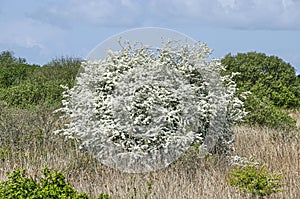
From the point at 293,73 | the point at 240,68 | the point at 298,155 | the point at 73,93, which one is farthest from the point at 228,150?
the point at 293,73

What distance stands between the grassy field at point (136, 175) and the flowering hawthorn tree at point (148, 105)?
0.26 metres

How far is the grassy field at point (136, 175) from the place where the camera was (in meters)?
5.82

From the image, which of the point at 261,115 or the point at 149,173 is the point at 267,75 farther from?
the point at 149,173

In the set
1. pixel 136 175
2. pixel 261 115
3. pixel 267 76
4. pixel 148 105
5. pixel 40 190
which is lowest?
pixel 40 190

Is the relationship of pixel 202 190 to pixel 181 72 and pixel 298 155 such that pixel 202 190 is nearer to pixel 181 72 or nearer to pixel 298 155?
pixel 181 72

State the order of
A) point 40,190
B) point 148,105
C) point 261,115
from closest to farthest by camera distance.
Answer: point 40,190 < point 148,105 < point 261,115

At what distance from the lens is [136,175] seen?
21.7 feet

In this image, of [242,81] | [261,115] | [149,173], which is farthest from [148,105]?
[242,81]

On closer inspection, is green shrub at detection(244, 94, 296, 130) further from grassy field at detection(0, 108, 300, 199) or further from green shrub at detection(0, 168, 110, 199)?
green shrub at detection(0, 168, 110, 199)

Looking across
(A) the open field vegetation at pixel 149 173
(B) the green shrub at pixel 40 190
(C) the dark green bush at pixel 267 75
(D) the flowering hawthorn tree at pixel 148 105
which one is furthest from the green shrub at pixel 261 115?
(B) the green shrub at pixel 40 190

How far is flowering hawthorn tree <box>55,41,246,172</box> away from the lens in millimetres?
6672

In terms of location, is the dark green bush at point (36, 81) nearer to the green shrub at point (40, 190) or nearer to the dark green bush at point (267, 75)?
the green shrub at point (40, 190)

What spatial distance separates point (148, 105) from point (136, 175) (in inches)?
33.6

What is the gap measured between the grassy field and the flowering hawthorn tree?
26 cm
